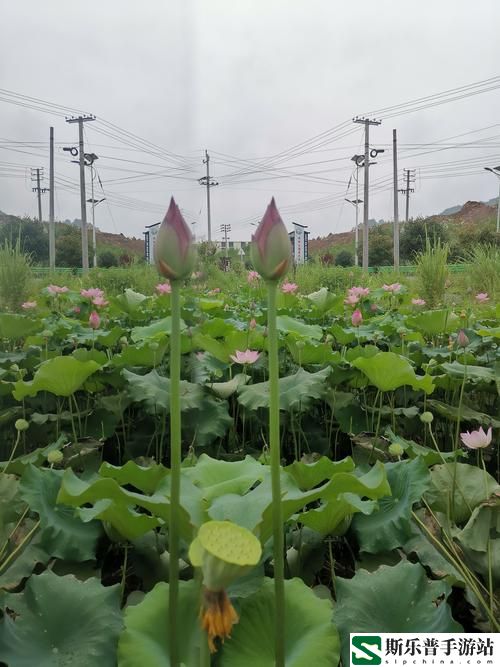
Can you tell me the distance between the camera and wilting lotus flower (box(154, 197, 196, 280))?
0.34 m

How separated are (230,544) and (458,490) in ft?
1.89

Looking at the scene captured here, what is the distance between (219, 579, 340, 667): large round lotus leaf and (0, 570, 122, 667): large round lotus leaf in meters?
0.10

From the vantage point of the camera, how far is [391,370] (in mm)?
1053

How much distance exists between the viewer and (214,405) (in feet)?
3.47

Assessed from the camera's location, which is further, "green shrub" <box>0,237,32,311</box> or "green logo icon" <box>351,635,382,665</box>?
"green shrub" <box>0,237,32,311</box>

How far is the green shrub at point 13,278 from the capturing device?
3.67 m

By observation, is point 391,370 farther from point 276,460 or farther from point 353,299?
point 353,299

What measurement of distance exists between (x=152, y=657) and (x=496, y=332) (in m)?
1.33

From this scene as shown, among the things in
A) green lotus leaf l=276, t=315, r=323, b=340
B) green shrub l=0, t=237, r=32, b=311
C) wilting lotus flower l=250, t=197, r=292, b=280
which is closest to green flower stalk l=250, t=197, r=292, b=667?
wilting lotus flower l=250, t=197, r=292, b=280

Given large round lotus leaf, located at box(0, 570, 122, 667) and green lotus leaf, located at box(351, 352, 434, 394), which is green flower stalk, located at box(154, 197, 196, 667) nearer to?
large round lotus leaf, located at box(0, 570, 122, 667)

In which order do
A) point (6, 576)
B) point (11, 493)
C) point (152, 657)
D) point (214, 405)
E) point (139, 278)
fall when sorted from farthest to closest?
point (139, 278) < point (214, 405) < point (11, 493) < point (6, 576) < point (152, 657)

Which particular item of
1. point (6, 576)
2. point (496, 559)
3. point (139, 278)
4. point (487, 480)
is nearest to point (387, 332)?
point (487, 480)

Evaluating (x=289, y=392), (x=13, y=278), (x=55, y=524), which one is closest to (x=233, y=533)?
(x=55, y=524)

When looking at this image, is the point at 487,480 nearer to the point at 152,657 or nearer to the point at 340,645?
the point at 340,645
